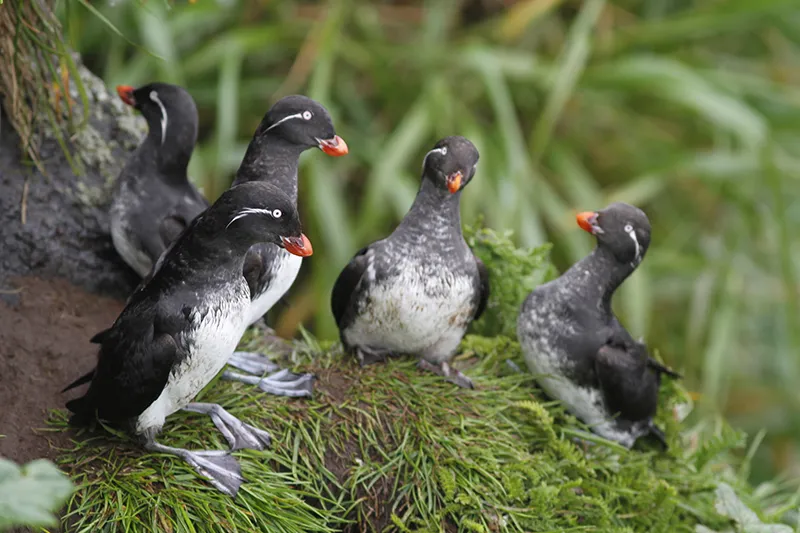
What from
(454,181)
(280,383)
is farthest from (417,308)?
(280,383)

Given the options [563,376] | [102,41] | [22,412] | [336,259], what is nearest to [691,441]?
[563,376]

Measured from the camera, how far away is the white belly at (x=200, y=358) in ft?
10.4

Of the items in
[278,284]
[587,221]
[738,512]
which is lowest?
[738,512]

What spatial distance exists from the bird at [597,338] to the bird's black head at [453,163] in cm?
57

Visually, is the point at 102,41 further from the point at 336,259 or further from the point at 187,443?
the point at 187,443

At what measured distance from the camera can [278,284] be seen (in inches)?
151

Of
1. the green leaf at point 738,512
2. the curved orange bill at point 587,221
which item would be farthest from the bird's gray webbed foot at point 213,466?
the green leaf at point 738,512

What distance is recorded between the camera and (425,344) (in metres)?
4.04

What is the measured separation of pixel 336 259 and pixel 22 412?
2970 mm

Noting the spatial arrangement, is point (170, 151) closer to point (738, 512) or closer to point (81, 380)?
point (81, 380)

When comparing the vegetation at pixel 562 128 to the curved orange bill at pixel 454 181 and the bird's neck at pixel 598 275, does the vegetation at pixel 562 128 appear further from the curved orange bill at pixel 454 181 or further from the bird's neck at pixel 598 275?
the curved orange bill at pixel 454 181

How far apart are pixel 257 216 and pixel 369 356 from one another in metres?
1.18

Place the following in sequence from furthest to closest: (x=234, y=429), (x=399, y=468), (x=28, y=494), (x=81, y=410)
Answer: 1. (x=399, y=468)
2. (x=234, y=429)
3. (x=81, y=410)
4. (x=28, y=494)

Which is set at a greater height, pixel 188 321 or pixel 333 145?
pixel 333 145
